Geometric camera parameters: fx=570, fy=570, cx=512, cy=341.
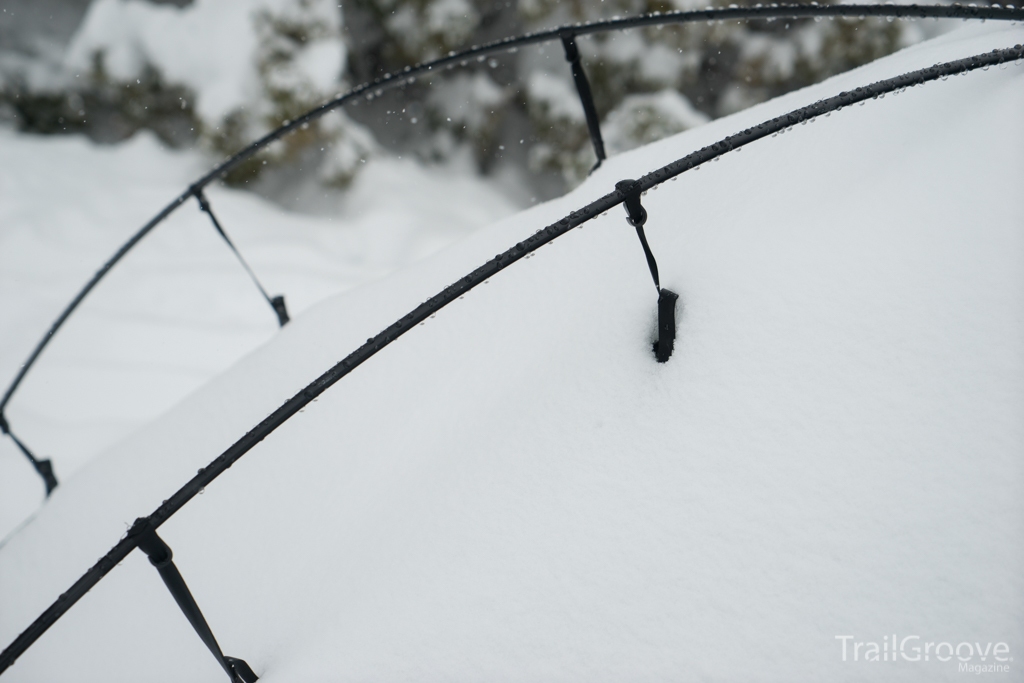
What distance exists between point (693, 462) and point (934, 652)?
456 mm

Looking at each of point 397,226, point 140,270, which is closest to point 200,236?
point 140,270

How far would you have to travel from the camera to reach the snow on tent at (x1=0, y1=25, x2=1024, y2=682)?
970 millimetres

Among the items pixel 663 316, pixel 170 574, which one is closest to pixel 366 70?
pixel 663 316

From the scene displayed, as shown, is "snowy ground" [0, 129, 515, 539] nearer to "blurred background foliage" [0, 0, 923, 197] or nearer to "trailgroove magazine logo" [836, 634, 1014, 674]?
→ "blurred background foliage" [0, 0, 923, 197]

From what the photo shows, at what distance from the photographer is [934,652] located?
89 cm

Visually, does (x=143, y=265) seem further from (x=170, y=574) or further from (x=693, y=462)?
(x=693, y=462)

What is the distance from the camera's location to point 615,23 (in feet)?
5.54

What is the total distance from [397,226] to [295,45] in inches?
76.1

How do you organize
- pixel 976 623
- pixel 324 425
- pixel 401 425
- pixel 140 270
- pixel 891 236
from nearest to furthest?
pixel 976 623, pixel 891 236, pixel 401 425, pixel 324 425, pixel 140 270

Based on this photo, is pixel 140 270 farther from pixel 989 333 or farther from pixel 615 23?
pixel 989 333

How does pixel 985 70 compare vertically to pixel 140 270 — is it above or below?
below

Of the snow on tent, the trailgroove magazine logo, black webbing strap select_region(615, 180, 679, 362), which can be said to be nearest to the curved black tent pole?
the snow on tent

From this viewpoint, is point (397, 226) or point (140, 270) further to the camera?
point (397, 226)

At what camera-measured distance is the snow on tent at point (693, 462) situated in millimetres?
970
